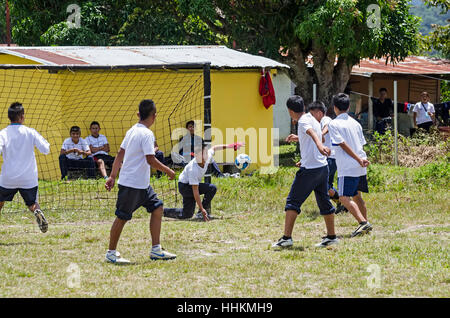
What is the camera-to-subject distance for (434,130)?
17328mm

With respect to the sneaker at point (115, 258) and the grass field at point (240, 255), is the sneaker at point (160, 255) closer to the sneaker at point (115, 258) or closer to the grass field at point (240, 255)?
the grass field at point (240, 255)

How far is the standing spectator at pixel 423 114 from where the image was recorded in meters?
18.2

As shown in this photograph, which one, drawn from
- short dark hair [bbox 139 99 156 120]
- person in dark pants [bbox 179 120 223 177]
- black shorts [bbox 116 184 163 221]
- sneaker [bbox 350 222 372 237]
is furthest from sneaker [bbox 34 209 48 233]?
person in dark pants [bbox 179 120 223 177]

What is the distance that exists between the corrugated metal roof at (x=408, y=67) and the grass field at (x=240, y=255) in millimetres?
12182

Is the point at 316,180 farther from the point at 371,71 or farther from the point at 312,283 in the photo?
the point at 371,71

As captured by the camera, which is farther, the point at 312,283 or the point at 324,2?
the point at 324,2

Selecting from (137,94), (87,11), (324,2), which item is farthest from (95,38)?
(324,2)

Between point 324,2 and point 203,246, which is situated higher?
point 324,2

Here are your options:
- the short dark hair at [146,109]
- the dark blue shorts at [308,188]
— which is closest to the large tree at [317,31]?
the dark blue shorts at [308,188]

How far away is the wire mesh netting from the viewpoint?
582 inches

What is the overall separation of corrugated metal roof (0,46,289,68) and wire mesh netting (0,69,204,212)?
32 cm

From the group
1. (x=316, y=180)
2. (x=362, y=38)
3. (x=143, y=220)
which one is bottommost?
(x=143, y=220)

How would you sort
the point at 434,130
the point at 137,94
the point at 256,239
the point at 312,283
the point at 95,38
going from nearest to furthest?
the point at 312,283 → the point at 256,239 → the point at 137,94 → the point at 434,130 → the point at 95,38

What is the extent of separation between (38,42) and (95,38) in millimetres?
2404
